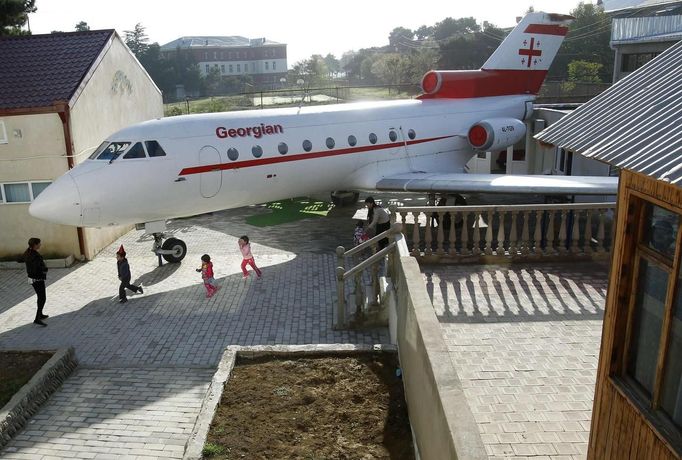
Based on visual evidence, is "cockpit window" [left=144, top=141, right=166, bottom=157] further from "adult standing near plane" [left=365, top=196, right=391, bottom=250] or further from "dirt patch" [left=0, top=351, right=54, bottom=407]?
"dirt patch" [left=0, top=351, right=54, bottom=407]

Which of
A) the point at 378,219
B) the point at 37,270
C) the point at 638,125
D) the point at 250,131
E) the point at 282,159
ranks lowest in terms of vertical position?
the point at 37,270

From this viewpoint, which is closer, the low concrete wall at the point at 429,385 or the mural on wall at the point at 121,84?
the low concrete wall at the point at 429,385

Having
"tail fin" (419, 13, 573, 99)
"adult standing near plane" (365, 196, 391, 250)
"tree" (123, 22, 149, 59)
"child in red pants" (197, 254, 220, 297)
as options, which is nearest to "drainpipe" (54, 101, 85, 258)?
"child in red pants" (197, 254, 220, 297)

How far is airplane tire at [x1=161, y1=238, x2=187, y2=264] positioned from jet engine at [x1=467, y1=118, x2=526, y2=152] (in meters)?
10.1

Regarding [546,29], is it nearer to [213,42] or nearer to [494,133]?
[494,133]

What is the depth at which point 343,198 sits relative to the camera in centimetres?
2020

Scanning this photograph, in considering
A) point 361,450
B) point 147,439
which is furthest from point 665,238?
point 147,439

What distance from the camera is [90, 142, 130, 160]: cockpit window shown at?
42.1 ft

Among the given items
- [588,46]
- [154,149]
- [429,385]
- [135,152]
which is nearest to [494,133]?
[154,149]

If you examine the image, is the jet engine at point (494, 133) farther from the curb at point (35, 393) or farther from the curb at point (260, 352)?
the curb at point (35, 393)

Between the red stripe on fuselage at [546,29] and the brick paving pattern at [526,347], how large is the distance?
14004 millimetres

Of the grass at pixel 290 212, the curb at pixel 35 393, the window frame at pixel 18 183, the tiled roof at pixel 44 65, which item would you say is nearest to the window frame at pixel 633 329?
the curb at pixel 35 393

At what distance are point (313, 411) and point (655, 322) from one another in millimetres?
4283

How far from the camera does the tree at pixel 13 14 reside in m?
22.4
